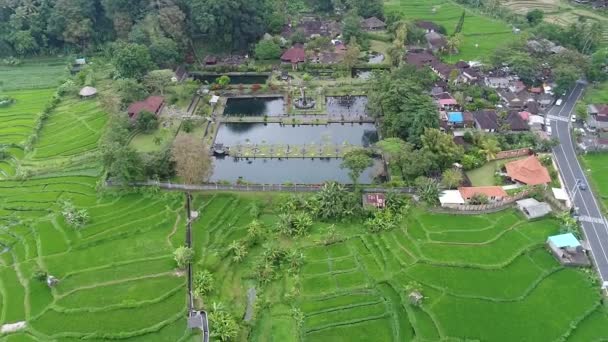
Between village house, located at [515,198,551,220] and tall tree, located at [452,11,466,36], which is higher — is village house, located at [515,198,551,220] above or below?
below

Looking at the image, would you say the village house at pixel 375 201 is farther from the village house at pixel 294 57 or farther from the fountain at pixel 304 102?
the village house at pixel 294 57

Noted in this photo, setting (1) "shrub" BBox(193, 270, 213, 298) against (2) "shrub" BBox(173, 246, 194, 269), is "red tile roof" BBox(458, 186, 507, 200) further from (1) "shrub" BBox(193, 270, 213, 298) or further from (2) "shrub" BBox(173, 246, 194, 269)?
(2) "shrub" BBox(173, 246, 194, 269)

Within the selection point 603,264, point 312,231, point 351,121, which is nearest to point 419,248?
point 312,231

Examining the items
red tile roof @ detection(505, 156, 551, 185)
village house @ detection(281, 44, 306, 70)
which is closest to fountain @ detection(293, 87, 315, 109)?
village house @ detection(281, 44, 306, 70)

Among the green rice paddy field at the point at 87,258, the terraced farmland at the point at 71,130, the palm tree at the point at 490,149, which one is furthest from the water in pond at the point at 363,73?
the terraced farmland at the point at 71,130

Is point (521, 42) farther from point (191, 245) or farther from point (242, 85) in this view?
point (191, 245)
